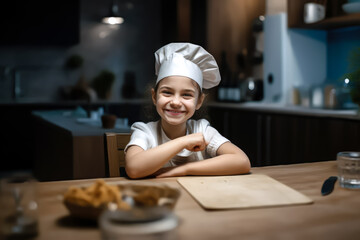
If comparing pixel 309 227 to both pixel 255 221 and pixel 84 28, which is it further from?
pixel 84 28

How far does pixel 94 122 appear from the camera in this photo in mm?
2920

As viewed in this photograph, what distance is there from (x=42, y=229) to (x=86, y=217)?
0.08 metres

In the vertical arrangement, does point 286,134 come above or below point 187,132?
below

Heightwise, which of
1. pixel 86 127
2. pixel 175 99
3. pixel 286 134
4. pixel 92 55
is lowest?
pixel 286 134

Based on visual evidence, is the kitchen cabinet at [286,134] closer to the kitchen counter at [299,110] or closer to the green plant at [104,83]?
the kitchen counter at [299,110]

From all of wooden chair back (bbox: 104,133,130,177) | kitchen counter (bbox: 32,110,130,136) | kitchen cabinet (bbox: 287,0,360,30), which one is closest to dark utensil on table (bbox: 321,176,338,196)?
wooden chair back (bbox: 104,133,130,177)

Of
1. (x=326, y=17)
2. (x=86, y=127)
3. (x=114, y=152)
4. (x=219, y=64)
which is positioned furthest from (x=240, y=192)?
(x=219, y=64)

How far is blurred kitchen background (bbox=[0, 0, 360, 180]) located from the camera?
3.02 meters

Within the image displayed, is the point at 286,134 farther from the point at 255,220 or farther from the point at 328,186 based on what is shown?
the point at 255,220

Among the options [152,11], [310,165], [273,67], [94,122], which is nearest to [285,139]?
[273,67]

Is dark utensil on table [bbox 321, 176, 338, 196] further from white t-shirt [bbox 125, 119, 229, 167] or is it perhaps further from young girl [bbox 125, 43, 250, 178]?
white t-shirt [bbox 125, 119, 229, 167]

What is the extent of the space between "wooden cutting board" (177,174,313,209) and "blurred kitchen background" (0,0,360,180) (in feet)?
1.80

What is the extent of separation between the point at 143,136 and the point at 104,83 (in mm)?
4136

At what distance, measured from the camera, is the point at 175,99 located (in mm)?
1353
